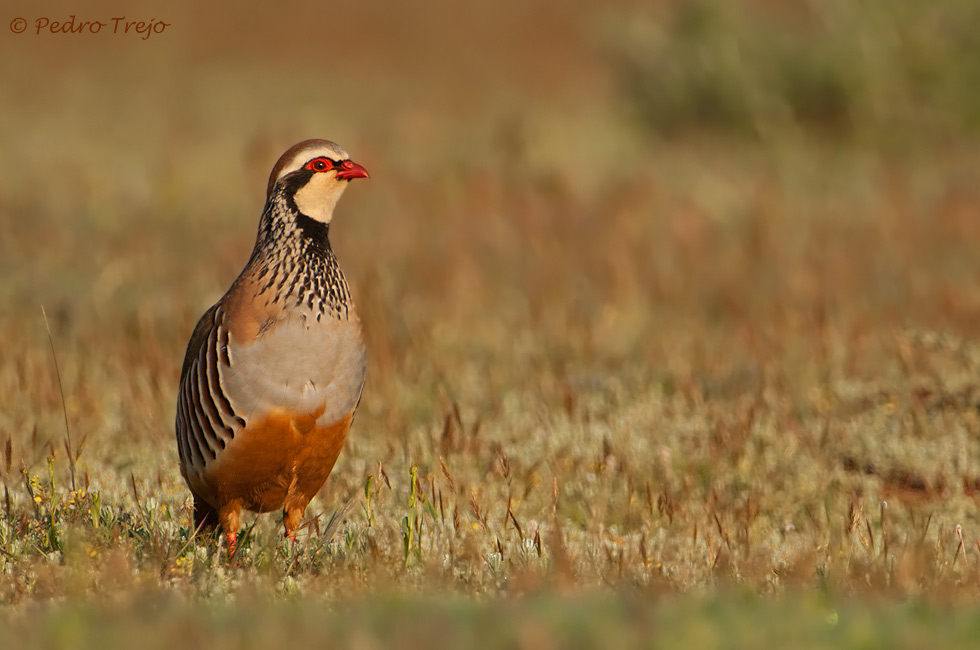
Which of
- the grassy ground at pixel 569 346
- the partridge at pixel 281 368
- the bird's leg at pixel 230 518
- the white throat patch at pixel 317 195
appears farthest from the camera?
the white throat patch at pixel 317 195

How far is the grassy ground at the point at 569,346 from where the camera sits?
4.37 m

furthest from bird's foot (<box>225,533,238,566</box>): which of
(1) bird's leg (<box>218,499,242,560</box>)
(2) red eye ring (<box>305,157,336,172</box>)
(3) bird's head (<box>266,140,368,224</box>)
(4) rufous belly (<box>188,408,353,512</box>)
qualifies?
(2) red eye ring (<box>305,157,336,172</box>)

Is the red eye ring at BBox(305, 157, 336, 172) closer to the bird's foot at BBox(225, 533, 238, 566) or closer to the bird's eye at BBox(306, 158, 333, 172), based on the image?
the bird's eye at BBox(306, 158, 333, 172)

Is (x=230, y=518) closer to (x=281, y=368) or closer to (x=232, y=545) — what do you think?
(x=232, y=545)

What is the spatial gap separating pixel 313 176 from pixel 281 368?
2.65 feet

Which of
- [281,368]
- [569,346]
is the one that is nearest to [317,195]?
[281,368]

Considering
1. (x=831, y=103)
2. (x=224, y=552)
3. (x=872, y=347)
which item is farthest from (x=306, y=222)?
(x=831, y=103)

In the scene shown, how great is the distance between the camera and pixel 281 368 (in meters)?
4.87

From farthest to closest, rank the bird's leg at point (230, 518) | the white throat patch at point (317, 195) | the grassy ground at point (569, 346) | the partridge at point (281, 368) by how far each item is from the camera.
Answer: the white throat patch at point (317, 195) < the bird's leg at point (230, 518) < the partridge at point (281, 368) < the grassy ground at point (569, 346)

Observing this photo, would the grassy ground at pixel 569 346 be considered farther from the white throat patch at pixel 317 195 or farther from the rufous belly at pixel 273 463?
the white throat patch at pixel 317 195

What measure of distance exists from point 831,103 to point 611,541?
12326 mm

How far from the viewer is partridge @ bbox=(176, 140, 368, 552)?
487 cm

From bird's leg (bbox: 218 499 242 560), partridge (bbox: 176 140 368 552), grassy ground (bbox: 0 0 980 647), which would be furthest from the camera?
bird's leg (bbox: 218 499 242 560)

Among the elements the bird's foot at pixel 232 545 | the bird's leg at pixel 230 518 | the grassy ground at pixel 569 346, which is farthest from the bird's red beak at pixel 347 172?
the bird's foot at pixel 232 545
